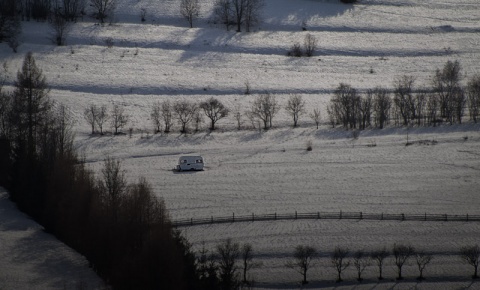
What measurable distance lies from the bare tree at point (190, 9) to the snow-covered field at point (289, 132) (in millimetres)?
689

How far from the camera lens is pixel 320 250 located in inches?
1064

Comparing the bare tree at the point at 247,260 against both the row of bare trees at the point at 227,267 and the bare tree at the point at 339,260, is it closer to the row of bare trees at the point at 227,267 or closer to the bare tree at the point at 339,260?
the row of bare trees at the point at 227,267

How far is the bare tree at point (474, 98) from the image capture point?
49.4m

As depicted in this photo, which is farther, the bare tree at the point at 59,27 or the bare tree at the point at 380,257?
the bare tree at the point at 59,27

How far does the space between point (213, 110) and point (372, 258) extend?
2512 cm

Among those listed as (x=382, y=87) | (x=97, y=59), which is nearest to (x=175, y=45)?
(x=97, y=59)

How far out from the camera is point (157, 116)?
47750 millimetres

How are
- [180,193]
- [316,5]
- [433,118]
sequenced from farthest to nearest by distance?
[316,5] < [433,118] < [180,193]

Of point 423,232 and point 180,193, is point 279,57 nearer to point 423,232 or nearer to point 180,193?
point 180,193

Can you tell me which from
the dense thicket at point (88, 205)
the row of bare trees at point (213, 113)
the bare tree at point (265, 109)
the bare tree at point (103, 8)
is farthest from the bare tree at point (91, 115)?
the bare tree at point (103, 8)

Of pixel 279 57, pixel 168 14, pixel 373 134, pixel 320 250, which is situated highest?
pixel 168 14

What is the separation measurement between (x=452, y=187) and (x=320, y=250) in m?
10.4

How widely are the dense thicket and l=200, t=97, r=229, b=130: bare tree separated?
45.1ft

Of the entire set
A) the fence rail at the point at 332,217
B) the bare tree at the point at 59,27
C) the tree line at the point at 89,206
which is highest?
the bare tree at the point at 59,27
